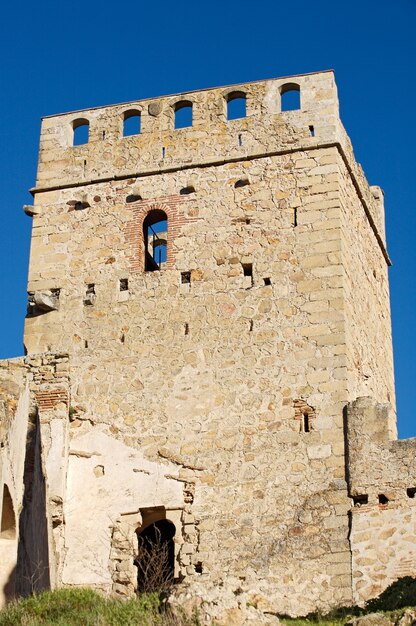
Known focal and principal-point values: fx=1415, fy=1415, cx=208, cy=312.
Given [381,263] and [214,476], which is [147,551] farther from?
[381,263]

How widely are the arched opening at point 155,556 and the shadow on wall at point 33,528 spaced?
134cm

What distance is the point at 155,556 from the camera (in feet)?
62.7

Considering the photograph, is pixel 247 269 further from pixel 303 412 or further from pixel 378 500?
pixel 378 500

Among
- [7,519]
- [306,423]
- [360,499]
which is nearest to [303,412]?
[306,423]

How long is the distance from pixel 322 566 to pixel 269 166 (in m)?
6.14

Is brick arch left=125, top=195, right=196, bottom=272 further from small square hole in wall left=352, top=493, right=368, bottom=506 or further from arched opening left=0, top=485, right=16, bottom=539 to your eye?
arched opening left=0, top=485, right=16, bottom=539

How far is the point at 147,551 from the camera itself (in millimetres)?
19469

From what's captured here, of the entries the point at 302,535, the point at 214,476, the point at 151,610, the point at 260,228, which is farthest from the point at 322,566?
the point at 260,228

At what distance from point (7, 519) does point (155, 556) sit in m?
3.39

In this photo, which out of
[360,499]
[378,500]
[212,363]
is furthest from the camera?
[212,363]

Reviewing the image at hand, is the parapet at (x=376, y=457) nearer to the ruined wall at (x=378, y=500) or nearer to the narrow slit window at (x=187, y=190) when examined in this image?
the ruined wall at (x=378, y=500)

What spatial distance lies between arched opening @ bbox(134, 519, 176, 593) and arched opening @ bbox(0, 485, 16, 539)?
2985mm

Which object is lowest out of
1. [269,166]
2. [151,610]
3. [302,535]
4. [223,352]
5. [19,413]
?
[151,610]

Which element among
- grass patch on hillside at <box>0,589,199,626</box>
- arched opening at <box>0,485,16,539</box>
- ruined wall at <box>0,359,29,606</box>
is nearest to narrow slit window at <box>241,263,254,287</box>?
ruined wall at <box>0,359,29,606</box>
